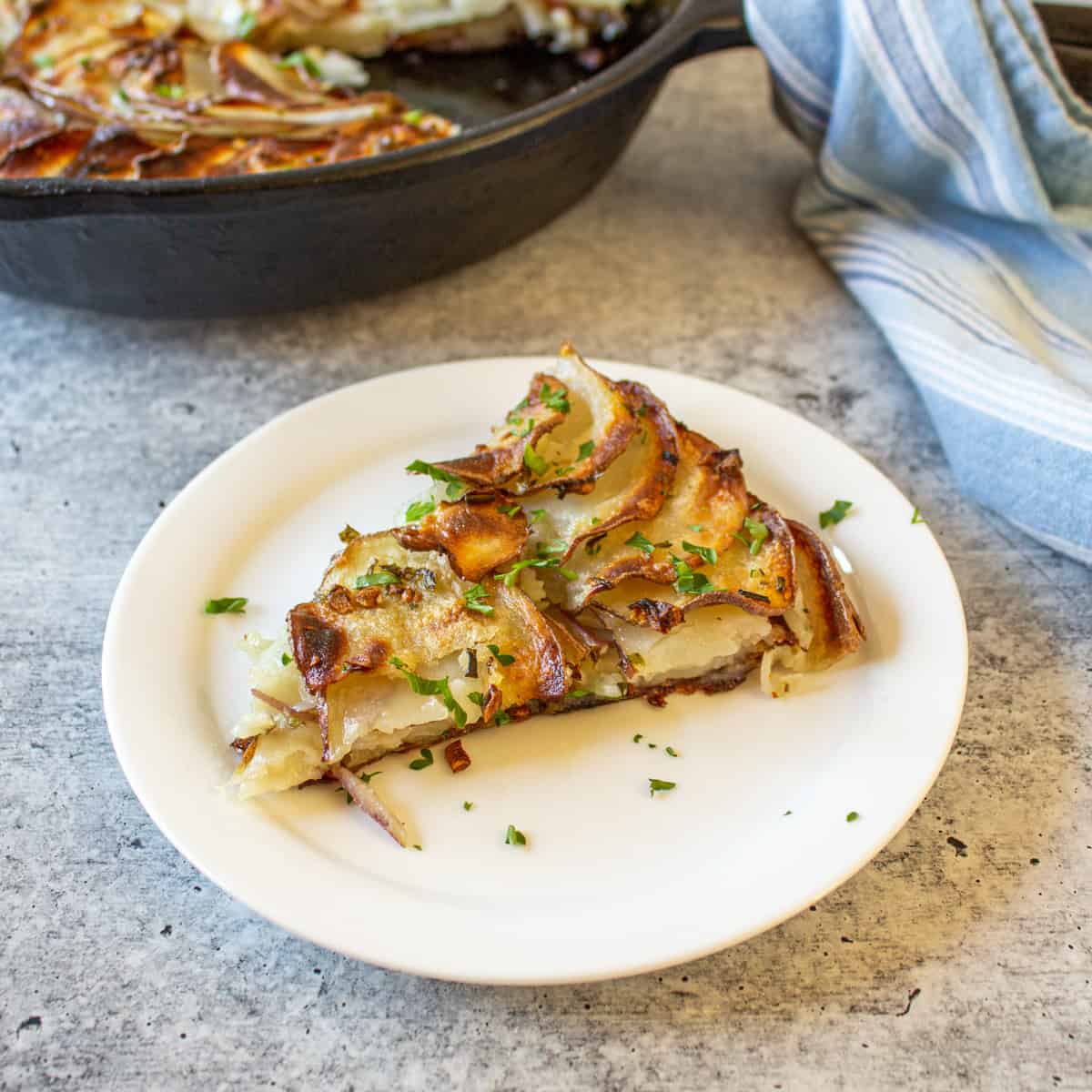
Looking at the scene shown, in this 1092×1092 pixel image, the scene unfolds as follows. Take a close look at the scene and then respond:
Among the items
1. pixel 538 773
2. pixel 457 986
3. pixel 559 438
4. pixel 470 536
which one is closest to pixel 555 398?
pixel 559 438

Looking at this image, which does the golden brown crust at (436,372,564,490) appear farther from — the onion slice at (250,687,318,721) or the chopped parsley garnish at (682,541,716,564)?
the onion slice at (250,687,318,721)

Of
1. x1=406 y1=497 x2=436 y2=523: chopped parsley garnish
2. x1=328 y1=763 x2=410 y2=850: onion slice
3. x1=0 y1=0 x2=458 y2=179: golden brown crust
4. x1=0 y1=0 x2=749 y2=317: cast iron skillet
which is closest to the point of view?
x1=328 y1=763 x2=410 y2=850: onion slice

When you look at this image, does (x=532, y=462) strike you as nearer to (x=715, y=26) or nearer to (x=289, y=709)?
(x=289, y=709)

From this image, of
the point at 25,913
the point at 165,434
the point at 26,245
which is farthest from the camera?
the point at 165,434

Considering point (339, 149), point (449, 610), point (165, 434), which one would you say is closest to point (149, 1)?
point (339, 149)

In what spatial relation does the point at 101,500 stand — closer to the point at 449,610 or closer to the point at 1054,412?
the point at 449,610

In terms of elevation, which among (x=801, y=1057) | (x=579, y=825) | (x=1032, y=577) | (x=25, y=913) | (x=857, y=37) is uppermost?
(x=857, y=37)

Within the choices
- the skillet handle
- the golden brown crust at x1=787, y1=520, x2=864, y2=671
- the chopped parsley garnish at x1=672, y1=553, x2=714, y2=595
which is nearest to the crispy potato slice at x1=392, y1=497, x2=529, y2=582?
the chopped parsley garnish at x1=672, y1=553, x2=714, y2=595

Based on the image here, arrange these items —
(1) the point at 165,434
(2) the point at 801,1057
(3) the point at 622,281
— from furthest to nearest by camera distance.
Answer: (3) the point at 622,281
(1) the point at 165,434
(2) the point at 801,1057
